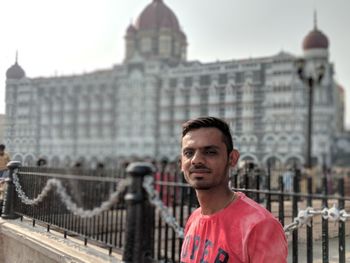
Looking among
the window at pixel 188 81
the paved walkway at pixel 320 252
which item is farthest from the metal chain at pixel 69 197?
the window at pixel 188 81

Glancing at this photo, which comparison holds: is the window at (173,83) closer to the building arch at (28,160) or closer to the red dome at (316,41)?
the red dome at (316,41)

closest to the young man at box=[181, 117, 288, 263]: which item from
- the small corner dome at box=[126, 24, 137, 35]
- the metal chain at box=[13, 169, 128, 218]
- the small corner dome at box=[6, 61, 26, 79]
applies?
the metal chain at box=[13, 169, 128, 218]

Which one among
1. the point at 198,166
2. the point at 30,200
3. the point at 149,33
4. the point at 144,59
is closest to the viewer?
the point at 198,166

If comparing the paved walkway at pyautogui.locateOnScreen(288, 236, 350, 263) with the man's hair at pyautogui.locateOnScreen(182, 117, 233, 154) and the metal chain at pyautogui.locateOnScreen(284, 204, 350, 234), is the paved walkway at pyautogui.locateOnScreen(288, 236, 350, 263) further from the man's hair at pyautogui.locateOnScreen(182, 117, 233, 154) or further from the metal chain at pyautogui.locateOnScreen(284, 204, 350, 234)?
the man's hair at pyautogui.locateOnScreen(182, 117, 233, 154)

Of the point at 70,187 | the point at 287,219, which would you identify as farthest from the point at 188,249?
the point at 287,219

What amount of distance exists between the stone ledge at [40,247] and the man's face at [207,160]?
2147 mm

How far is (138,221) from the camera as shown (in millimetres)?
2658

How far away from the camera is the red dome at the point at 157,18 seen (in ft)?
204

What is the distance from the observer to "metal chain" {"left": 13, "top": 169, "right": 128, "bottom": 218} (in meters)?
3.10

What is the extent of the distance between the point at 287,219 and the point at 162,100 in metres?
46.5

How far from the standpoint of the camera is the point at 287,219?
16.3ft

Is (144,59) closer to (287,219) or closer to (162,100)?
(162,100)

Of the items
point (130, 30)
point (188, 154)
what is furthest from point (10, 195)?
point (130, 30)

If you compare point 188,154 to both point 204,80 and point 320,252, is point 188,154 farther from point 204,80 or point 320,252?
point 204,80
